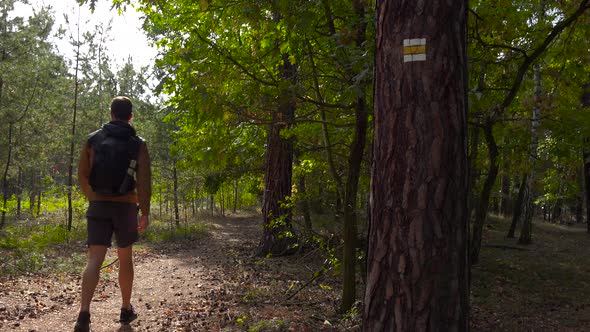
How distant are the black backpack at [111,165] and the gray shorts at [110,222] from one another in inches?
5.5

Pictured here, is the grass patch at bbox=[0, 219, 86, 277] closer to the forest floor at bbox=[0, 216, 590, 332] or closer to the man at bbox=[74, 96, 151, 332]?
the forest floor at bbox=[0, 216, 590, 332]

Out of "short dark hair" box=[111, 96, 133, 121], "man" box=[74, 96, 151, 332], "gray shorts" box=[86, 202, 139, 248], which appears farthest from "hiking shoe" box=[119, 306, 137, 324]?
"short dark hair" box=[111, 96, 133, 121]

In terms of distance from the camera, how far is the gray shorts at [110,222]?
3.84 metres

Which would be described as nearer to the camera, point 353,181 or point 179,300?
point 353,181

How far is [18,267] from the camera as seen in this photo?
725 cm

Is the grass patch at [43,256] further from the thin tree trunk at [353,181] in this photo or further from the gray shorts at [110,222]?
the thin tree trunk at [353,181]

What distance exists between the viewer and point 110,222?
154 inches

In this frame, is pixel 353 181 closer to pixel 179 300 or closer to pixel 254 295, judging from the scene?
pixel 254 295

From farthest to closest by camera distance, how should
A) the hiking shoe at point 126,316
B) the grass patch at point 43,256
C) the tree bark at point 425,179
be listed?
the grass patch at point 43,256 → the hiking shoe at point 126,316 → the tree bark at point 425,179

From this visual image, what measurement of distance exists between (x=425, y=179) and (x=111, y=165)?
2742 millimetres

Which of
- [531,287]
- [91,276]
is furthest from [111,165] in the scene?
[531,287]

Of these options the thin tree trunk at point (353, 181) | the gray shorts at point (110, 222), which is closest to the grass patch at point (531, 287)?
the thin tree trunk at point (353, 181)

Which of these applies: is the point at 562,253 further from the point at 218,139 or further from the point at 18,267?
the point at 18,267

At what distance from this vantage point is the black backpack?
3812 mm
